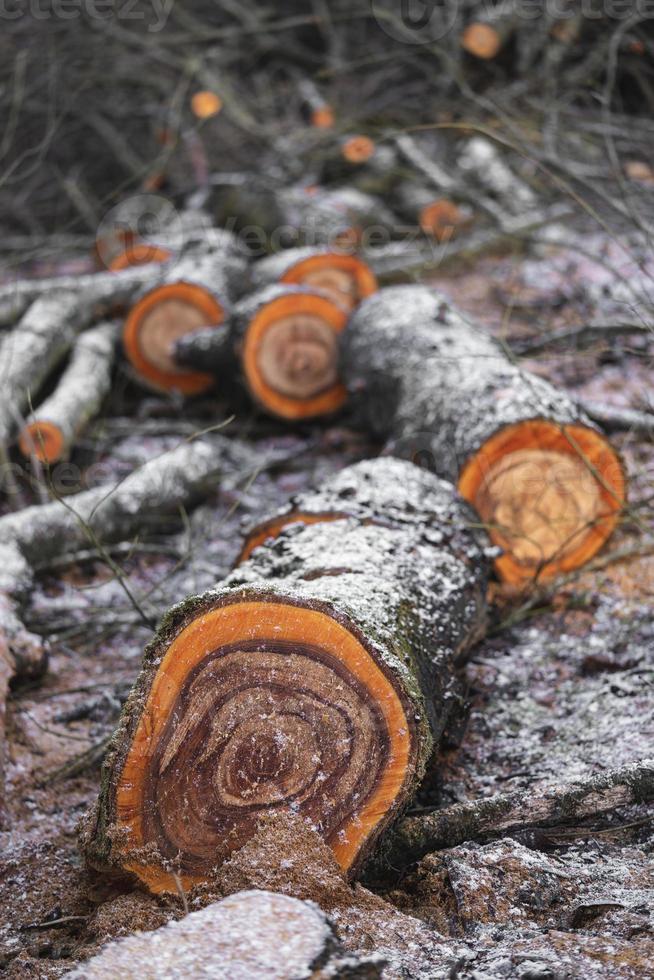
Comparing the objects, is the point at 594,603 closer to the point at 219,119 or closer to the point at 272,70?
the point at 219,119

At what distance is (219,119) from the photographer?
25.0ft

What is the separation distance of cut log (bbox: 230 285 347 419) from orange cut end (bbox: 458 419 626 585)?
5.46 ft

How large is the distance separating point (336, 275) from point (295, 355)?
0.86 meters

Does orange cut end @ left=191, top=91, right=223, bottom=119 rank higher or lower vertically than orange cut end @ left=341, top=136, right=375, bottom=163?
higher

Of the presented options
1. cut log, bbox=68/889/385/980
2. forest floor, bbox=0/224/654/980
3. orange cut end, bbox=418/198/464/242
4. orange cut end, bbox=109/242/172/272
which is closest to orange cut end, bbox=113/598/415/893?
forest floor, bbox=0/224/654/980

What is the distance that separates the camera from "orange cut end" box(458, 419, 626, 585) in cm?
296

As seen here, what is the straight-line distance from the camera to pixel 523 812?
5.99 ft

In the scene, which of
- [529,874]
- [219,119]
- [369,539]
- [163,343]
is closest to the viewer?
[529,874]

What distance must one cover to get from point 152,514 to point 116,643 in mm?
768

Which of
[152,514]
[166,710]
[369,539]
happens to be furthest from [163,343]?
[166,710]

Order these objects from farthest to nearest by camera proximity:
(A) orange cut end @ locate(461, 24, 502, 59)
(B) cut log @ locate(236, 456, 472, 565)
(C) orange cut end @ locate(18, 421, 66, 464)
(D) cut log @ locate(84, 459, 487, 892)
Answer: (A) orange cut end @ locate(461, 24, 502, 59) → (C) orange cut end @ locate(18, 421, 66, 464) → (B) cut log @ locate(236, 456, 472, 565) → (D) cut log @ locate(84, 459, 487, 892)

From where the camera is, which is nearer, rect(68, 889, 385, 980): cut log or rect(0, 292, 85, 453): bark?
rect(68, 889, 385, 980): cut log

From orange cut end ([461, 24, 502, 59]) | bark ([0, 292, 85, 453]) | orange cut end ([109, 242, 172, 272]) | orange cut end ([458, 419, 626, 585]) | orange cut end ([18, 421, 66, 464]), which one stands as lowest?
orange cut end ([18, 421, 66, 464])

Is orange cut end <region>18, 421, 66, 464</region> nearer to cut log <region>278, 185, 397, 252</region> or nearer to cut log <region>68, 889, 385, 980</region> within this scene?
cut log <region>278, 185, 397, 252</region>
